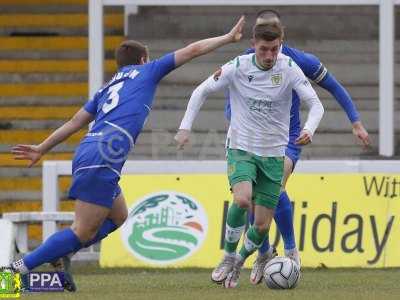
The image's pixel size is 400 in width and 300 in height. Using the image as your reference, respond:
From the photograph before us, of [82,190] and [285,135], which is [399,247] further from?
[82,190]

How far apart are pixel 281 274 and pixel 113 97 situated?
1778mm

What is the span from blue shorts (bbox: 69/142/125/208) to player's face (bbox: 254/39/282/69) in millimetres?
1304

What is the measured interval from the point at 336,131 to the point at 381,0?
9.41 ft

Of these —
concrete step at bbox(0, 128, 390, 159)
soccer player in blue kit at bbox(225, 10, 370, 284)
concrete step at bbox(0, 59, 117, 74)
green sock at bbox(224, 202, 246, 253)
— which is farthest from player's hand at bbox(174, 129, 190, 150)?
concrete step at bbox(0, 59, 117, 74)

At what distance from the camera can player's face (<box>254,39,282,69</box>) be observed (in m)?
10.6

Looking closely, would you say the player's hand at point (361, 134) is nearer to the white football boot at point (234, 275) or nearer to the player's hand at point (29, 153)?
the white football boot at point (234, 275)

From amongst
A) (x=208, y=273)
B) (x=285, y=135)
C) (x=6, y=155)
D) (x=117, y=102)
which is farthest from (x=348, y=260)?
(x=6, y=155)

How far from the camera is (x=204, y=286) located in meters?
11.6

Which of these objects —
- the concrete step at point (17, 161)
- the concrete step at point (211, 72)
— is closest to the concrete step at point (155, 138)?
the concrete step at point (17, 161)

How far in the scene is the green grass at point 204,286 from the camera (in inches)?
404

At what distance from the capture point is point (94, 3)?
17859mm

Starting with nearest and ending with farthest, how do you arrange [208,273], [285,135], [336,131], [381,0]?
[285,135]
[208,273]
[381,0]
[336,131]

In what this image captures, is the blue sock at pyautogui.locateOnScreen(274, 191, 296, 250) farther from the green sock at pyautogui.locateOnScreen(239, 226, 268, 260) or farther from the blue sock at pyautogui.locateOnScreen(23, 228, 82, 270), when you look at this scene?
the blue sock at pyautogui.locateOnScreen(23, 228, 82, 270)

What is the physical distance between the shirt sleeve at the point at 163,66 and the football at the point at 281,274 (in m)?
1.64
